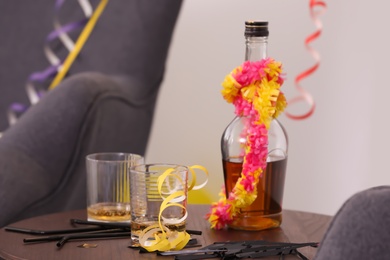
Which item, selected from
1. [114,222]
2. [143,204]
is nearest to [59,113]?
[114,222]

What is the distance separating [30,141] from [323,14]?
3.59 ft

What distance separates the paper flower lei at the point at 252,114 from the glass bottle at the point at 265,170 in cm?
2

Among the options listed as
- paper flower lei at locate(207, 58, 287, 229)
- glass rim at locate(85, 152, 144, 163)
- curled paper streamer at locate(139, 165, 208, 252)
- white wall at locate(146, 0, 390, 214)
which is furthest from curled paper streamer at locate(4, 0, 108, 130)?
curled paper streamer at locate(139, 165, 208, 252)

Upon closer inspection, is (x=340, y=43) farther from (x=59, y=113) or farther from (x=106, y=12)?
(x=59, y=113)

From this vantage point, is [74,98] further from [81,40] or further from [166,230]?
[166,230]

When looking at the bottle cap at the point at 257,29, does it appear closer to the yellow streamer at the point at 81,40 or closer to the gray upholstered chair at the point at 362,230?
the gray upholstered chair at the point at 362,230

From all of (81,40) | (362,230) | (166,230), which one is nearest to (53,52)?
(81,40)

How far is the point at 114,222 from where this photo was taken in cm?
135

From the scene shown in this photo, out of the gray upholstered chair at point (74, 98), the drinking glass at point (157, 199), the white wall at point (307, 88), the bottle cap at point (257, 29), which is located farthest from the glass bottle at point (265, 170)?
the white wall at point (307, 88)

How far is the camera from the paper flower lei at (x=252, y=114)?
4.28 ft

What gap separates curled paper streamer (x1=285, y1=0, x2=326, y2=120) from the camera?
2426mm

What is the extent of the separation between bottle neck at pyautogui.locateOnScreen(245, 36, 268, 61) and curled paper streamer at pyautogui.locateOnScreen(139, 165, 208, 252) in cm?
25

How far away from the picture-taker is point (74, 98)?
174 centimetres

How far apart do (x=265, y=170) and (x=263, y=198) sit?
5 cm
